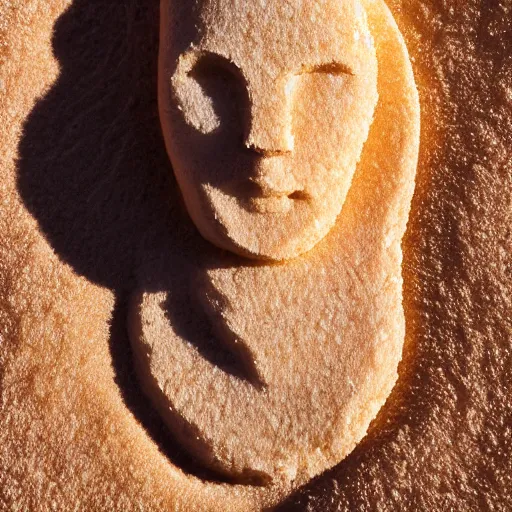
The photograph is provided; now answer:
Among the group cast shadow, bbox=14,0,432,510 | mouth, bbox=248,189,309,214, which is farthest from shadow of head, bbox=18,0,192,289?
mouth, bbox=248,189,309,214

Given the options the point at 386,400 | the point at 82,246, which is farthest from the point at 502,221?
the point at 82,246

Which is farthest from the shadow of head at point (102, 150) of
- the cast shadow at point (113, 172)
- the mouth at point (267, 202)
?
the mouth at point (267, 202)

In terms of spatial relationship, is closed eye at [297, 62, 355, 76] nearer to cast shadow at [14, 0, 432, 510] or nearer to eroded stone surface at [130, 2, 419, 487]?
eroded stone surface at [130, 2, 419, 487]

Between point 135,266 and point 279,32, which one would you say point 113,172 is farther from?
point 279,32

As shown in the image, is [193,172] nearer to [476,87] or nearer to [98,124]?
[98,124]

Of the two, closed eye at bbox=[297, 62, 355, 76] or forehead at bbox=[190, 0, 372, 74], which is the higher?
forehead at bbox=[190, 0, 372, 74]

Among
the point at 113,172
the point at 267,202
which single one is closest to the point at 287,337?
the point at 267,202

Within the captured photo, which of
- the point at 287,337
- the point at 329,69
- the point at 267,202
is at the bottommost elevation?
the point at 287,337
